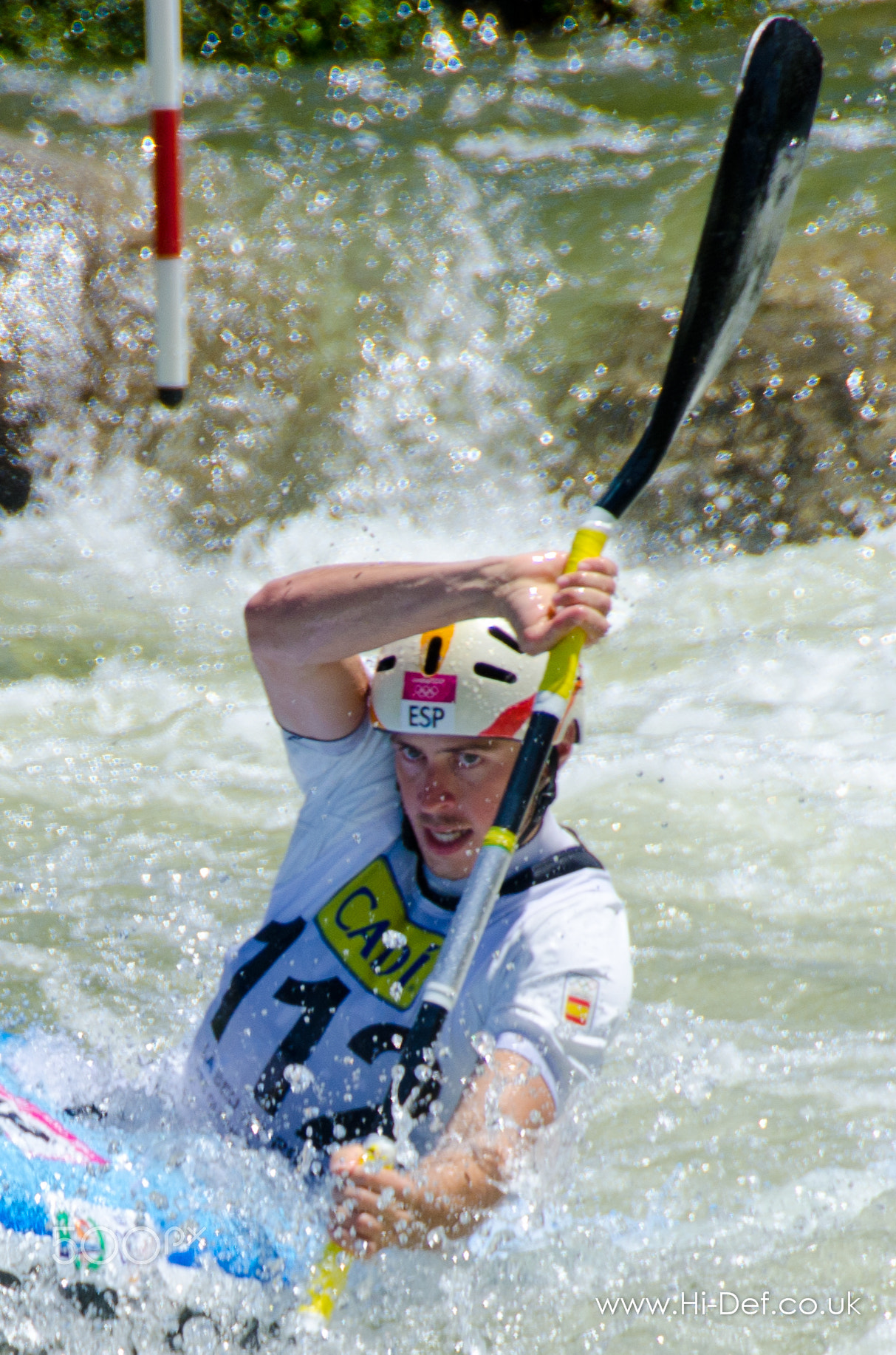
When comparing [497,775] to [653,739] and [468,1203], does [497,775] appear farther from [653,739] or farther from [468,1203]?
[653,739]

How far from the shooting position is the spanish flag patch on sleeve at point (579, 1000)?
2.33 meters

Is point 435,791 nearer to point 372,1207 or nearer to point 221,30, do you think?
point 372,1207

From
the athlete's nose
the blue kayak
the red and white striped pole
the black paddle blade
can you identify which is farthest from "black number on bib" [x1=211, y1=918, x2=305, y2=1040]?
the red and white striped pole

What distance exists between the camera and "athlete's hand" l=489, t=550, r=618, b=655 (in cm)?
219

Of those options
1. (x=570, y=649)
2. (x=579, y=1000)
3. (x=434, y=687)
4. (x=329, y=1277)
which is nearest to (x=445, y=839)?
(x=434, y=687)

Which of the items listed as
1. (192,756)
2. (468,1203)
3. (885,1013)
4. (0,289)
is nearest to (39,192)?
(0,289)

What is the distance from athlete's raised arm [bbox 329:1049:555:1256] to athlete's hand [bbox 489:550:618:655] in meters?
0.67

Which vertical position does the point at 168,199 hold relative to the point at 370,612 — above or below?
above

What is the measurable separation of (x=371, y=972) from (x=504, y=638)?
642 millimetres

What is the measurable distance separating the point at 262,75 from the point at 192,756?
572cm

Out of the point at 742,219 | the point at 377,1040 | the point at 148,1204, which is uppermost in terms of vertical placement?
the point at 742,219

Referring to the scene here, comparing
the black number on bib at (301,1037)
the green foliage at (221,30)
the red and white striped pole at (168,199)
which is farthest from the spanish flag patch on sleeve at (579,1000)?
the green foliage at (221,30)

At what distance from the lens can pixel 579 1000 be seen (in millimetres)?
2342

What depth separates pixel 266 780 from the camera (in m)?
5.09
